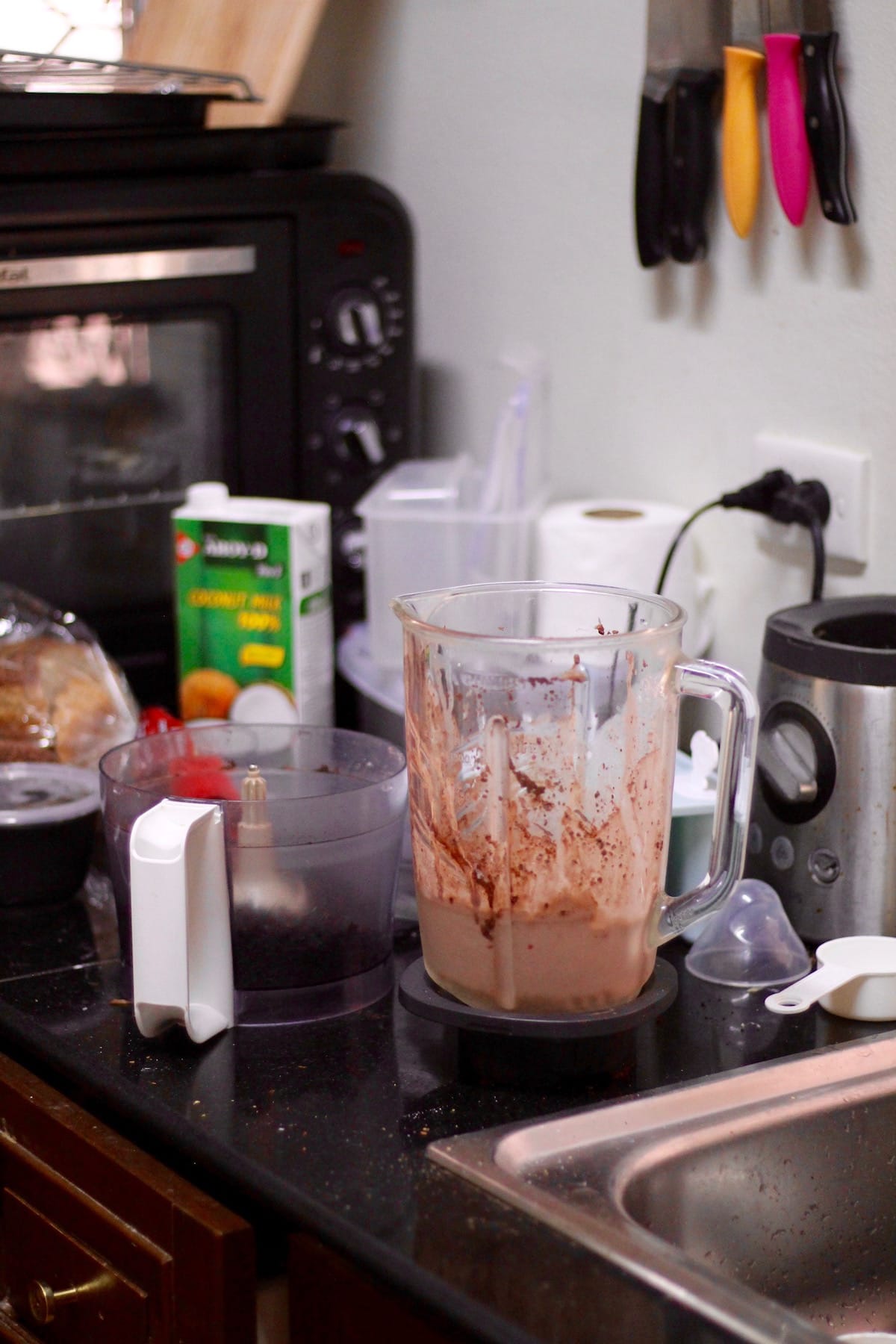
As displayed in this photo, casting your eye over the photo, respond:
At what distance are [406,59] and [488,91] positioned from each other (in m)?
0.14

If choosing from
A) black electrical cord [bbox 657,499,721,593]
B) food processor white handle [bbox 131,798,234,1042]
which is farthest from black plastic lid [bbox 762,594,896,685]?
food processor white handle [bbox 131,798,234,1042]

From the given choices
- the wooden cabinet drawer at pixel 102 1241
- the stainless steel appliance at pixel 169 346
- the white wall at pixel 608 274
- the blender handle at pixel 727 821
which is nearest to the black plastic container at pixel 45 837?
the wooden cabinet drawer at pixel 102 1241

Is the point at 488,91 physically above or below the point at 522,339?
above

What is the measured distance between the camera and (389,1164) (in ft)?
2.32

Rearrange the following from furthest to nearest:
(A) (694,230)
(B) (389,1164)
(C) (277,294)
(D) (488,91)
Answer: (D) (488,91) < (C) (277,294) < (A) (694,230) < (B) (389,1164)

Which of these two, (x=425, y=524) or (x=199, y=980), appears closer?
(x=199, y=980)

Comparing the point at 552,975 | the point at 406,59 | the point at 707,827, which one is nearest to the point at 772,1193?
the point at 552,975

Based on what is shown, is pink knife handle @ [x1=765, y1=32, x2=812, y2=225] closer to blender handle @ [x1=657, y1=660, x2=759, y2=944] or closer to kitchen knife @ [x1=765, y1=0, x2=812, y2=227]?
kitchen knife @ [x1=765, y1=0, x2=812, y2=227]

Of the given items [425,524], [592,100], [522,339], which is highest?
[592,100]

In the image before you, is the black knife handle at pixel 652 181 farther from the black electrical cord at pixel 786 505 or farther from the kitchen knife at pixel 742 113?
the black electrical cord at pixel 786 505

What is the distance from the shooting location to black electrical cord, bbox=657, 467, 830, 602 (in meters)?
1.08

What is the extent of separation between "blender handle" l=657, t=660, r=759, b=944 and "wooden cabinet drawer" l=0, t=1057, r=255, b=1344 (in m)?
0.26

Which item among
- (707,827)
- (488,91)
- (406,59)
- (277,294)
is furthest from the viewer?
(406,59)

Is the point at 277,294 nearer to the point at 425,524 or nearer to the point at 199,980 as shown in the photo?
the point at 425,524
